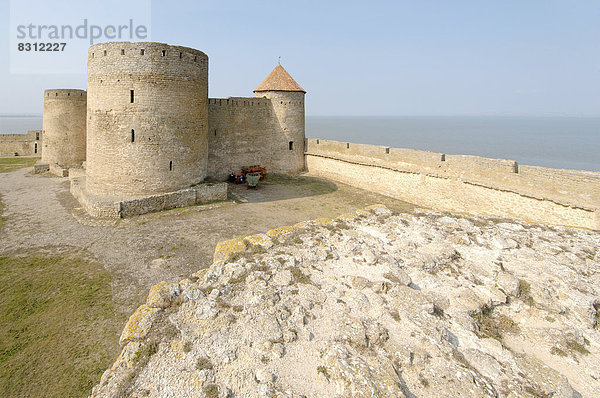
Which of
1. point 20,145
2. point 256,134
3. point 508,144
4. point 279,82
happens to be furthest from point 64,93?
point 508,144

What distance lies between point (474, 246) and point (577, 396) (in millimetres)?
2643

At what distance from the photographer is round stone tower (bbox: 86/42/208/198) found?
39.0 feet

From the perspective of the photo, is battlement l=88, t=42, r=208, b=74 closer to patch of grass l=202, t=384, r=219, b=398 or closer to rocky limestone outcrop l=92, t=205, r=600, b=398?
rocky limestone outcrop l=92, t=205, r=600, b=398

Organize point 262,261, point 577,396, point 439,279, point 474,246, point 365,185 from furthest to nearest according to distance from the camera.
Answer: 1. point 365,185
2. point 474,246
3. point 262,261
4. point 439,279
5. point 577,396

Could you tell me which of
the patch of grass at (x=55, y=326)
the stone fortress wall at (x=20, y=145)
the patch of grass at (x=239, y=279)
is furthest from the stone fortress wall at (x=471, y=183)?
the stone fortress wall at (x=20, y=145)

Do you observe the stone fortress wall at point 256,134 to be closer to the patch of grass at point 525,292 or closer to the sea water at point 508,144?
the patch of grass at point 525,292

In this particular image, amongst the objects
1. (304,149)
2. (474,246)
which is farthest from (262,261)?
(304,149)

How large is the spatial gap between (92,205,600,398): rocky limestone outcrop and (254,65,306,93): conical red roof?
1536 cm

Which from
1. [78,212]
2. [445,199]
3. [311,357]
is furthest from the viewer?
[445,199]

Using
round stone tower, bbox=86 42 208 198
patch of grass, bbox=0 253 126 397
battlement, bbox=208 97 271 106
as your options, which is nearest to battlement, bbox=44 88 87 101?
round stone tower, bbox=86 42 208 198

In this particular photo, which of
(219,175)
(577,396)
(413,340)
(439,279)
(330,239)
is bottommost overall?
(577,396)

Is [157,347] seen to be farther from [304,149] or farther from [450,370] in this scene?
[304,149]

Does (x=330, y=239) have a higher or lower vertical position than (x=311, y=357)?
higher

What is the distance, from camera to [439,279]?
4430mm
